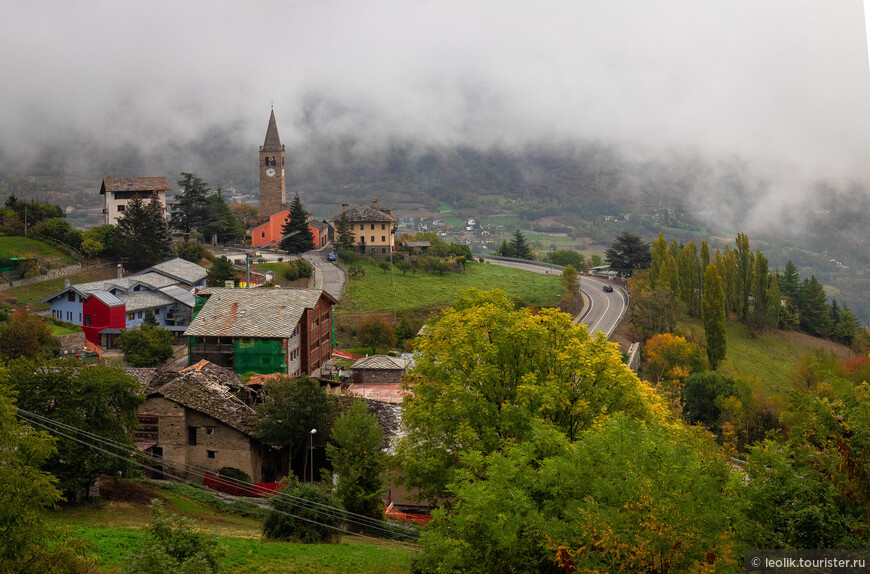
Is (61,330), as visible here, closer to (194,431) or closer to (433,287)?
(194,431)

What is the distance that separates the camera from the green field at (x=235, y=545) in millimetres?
16172

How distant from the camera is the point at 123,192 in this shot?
72438 millimetres

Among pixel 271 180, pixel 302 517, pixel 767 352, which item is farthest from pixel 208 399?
pixel 271 180

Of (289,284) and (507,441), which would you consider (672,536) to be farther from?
(289,284)

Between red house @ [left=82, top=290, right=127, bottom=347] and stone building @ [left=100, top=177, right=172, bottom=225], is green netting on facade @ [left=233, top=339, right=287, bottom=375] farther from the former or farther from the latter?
stone building @ [left=100, top=177, right=172, bottom=225]

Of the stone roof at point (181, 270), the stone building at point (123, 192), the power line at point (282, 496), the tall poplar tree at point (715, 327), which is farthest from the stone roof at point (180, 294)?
the tall poplar tree at point (715, 327)

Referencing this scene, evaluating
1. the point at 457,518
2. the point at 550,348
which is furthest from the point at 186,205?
the point at 457,518

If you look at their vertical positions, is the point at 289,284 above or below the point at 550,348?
below

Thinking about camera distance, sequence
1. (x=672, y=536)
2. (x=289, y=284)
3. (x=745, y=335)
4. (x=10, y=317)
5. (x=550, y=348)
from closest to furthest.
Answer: (x=672, y=536) → (x=550, y=348) → (x=10, y=317) → (x=289, y=284) → (x=745, y=335)

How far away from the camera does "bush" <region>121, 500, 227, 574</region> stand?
11023 millimetres

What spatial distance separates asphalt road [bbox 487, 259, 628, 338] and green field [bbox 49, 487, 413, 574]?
116 feet

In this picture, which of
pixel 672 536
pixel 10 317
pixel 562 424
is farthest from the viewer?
pixel 10 317

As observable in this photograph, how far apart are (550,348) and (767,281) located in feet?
176

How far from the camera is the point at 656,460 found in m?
12.3
